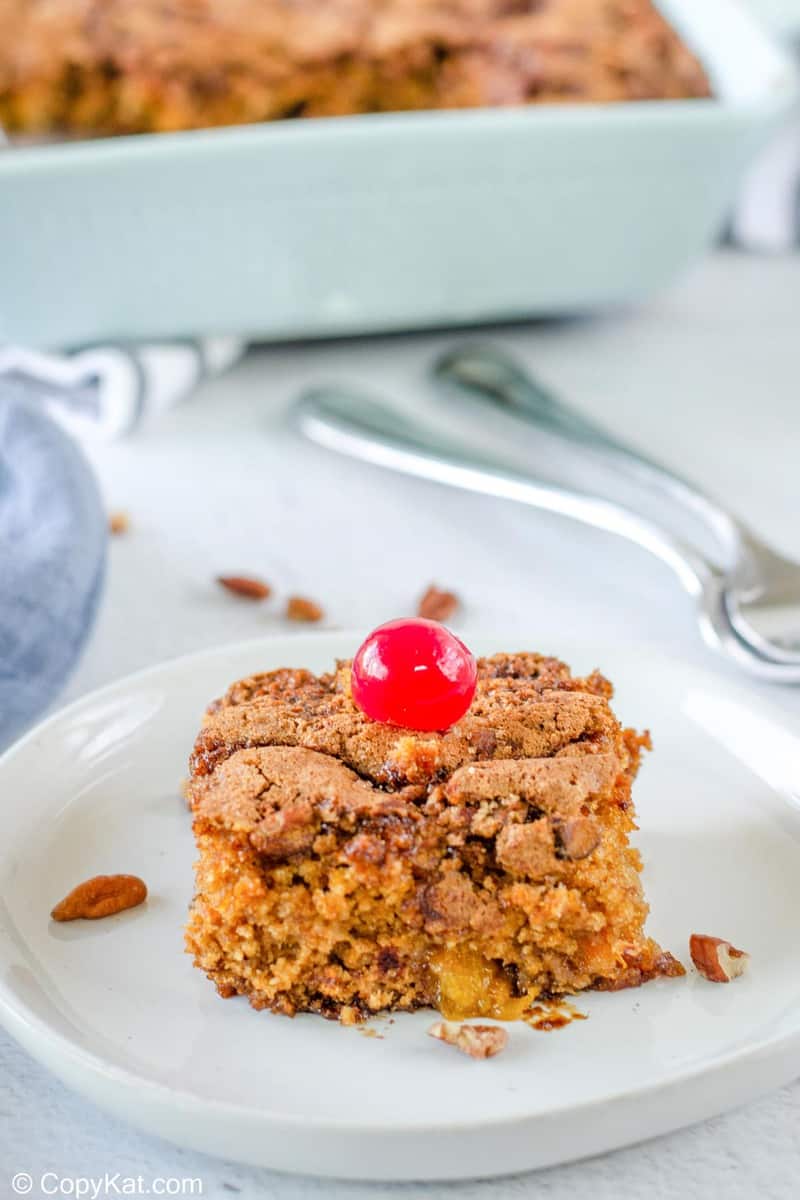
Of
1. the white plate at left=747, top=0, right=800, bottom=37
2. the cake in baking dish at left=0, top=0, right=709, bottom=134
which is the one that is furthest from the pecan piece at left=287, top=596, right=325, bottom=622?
the white plate at left=747, top=0, right=800, bottom=37

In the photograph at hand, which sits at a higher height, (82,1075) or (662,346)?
(82,1075)

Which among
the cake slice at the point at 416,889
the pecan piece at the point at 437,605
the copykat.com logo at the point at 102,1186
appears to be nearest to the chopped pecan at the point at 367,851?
the cake slice at the point at 416,889

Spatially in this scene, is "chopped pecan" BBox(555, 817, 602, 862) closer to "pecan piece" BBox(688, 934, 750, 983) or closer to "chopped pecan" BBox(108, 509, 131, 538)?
"pecan piece" BBox(688, 934, 750, 983)

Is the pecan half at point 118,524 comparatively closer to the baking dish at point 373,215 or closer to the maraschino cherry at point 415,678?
the baking dish at point 373,215

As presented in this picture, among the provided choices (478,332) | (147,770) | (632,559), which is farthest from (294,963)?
(478,332)

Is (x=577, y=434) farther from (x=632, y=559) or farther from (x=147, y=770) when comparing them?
(x=147, y=770)

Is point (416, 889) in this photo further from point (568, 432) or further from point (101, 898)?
point (568, 432)
